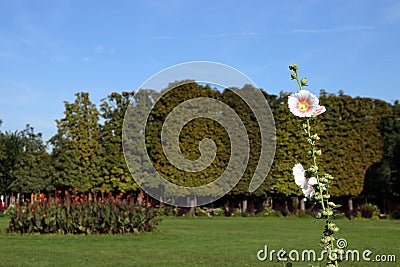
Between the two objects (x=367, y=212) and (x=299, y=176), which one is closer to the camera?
(x=299, y=176)

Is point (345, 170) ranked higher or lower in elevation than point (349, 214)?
higher

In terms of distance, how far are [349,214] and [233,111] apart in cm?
639

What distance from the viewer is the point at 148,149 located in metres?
22.7

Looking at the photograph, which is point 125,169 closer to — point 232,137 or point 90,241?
point 232,137

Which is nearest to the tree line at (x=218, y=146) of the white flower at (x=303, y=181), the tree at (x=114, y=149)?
the tree at (x=114, y=149)

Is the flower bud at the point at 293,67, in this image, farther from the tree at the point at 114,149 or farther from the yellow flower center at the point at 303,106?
the tree at the point at 114,149

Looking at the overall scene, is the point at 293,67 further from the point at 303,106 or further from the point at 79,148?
the point at 79,148

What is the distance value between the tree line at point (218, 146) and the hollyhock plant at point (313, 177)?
20.4 meters

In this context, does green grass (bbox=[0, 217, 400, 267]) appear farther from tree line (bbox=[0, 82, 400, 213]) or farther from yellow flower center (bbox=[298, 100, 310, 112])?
tree line (bbox=[0, 82, 400, 213])

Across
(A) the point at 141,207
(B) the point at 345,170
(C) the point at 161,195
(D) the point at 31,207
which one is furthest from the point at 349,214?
(D) the point at 31,207

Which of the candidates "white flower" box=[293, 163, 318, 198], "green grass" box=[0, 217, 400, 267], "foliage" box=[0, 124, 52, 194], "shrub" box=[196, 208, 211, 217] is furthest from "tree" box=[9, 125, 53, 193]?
"white flower" box=[293, 163, 318, 198]

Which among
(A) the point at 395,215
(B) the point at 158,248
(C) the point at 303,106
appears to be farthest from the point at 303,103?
(A) the point at 395,215

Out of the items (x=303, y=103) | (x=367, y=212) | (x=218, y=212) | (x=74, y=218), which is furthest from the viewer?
(x=218, y=212)

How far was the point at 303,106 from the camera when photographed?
1644mm
